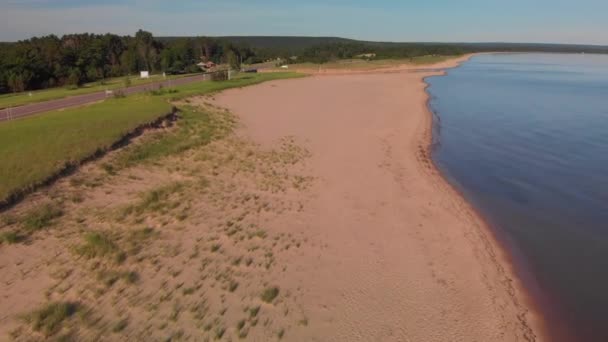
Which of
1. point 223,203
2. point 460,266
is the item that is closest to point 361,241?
point 460,266

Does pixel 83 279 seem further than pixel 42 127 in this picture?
No

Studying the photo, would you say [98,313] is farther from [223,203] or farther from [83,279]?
[223,203]

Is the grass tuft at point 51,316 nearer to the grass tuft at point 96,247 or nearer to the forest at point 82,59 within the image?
the grass tuft at point 96,247

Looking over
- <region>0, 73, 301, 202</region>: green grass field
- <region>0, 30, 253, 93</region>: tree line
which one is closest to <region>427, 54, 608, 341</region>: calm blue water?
<region>0, 73, 301, 202</region>: green grass field

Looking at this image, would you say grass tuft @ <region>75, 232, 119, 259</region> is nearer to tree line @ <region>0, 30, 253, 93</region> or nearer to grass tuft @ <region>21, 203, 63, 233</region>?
grass tuft @ <region>21, 203, 63, 233</region>

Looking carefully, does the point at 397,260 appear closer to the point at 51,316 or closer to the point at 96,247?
the point at 96,247

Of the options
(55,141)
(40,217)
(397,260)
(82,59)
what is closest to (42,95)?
(82,59)
